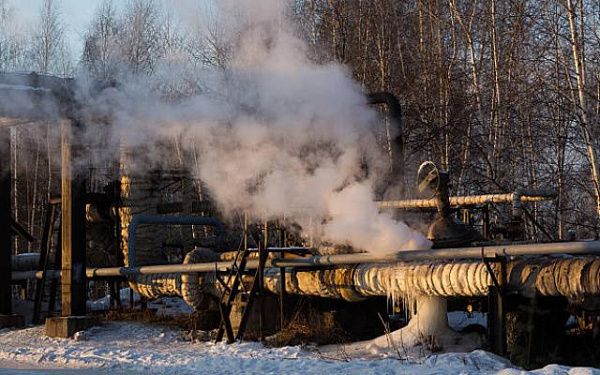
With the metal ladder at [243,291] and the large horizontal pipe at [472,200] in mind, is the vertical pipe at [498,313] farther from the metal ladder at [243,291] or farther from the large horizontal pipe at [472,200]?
the large horizontal pipe at [472,200]

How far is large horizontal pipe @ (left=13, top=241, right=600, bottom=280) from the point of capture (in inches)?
441

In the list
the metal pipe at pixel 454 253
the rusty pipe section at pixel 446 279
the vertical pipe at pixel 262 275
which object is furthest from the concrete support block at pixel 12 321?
the metal pipe at pixel 454 253

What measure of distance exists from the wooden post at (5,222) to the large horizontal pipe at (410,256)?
347cm

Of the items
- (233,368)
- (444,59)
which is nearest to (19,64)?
(444,59)

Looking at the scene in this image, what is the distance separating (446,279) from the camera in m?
12.4

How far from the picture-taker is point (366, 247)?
46.8 feet

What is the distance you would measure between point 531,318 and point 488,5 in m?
16.3

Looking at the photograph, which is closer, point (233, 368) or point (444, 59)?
point (233, 368)

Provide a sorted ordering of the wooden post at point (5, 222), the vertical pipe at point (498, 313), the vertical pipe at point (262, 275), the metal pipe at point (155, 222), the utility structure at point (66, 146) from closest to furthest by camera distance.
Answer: the vertical pipe at point (498, 313) < the vertical pipe at point (262, 275) < the utility structure at point (66, 146) < the metal pipe at point (155, 222) < the wooden post at point (5, 222)

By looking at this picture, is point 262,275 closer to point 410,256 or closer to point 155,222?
point 410,256

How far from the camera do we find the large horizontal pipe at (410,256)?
36.8 feet

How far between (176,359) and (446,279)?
3.59 metres

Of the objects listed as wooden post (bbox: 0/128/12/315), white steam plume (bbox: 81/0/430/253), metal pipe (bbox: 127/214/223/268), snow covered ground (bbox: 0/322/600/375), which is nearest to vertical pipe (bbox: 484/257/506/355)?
snow covered ground (bbox: 0/322/600/375)

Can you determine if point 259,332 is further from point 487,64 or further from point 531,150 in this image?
point 487,64
